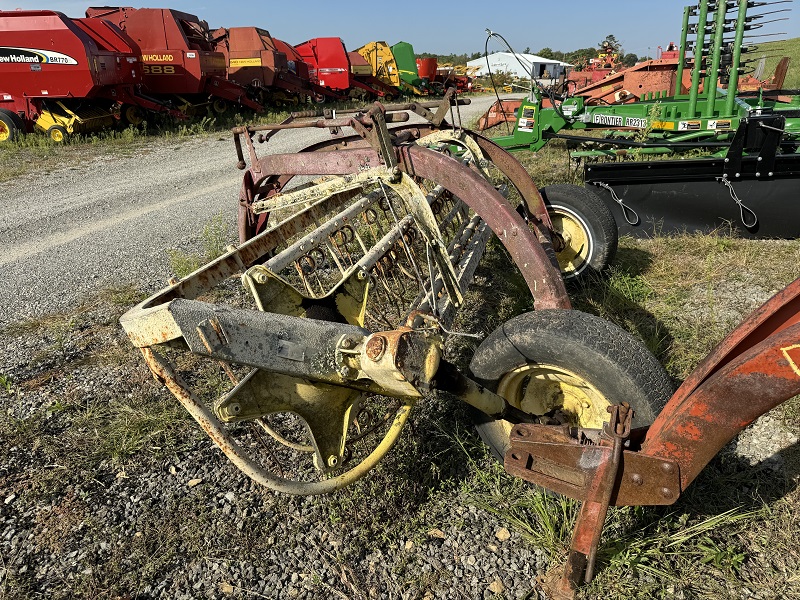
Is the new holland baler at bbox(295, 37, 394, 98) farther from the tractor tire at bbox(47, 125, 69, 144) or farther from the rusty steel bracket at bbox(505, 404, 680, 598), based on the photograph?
the rusty steel bracket at bbox(505, 404, 680, 598)

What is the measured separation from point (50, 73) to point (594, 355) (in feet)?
41.1

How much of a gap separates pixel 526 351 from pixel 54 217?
711cm

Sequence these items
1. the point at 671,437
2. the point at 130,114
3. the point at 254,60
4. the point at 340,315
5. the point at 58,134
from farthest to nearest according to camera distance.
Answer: the point at 254,60 → the point at 130,114 → the point at 58,134 → the point at 340,315 → the point at 671,437

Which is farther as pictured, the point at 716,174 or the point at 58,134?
the point at 58,134

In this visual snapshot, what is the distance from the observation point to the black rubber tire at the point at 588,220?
3988mm

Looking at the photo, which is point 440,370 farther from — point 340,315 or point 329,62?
point 329,62

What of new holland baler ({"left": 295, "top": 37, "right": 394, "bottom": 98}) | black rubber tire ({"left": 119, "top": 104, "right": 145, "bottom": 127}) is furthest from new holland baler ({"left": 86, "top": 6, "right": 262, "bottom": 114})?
new holland baler ({"left": 295, "top": 37, "right": 394, "bottom": 98})

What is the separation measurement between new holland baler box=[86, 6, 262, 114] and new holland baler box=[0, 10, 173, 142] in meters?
1.96

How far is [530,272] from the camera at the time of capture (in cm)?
242

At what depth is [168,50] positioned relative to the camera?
14.0 meters

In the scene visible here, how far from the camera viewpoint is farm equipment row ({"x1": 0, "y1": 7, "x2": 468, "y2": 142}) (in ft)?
36.0

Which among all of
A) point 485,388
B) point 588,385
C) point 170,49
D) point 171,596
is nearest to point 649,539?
point 588,385

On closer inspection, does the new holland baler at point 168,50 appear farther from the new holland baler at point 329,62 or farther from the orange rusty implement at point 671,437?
the orange rusty implement at point 671,437

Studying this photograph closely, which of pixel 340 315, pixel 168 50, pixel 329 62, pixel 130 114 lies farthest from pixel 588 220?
pixel 329 62
